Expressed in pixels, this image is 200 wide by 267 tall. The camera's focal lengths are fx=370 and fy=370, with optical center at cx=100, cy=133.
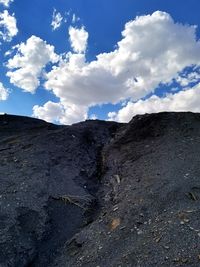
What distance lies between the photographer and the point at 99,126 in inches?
526

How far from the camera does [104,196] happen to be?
859cm

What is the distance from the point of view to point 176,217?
635 cm

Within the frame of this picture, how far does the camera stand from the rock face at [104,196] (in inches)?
238

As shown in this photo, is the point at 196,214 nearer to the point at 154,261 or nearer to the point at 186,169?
the point at 154,261

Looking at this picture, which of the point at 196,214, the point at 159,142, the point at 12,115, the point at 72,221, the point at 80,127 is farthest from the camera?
the point at 12,115

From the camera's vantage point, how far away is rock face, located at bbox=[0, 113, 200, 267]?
604 centimetres

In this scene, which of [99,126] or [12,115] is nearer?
[99,126]

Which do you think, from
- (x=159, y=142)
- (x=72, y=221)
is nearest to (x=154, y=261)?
(x=72, y=221)

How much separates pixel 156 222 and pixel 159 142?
3.96 m

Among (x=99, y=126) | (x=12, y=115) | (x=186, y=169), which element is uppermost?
(x=12, y=115)

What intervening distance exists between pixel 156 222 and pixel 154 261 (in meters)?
1.08

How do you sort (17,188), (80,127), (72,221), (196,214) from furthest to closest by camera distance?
1. (80,127)
2. (17,188)
3. (72,221)
4. (196,214)

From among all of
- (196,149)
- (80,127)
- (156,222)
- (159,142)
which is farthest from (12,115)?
(156,222)

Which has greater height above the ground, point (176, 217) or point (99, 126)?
point (99, 126)
